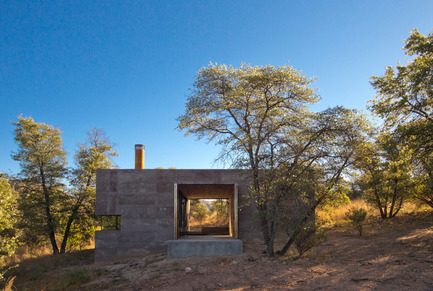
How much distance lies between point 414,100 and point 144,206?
1162 cm

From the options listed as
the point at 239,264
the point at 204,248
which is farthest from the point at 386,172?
the point at 204,248

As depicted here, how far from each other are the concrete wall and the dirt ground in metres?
0.79

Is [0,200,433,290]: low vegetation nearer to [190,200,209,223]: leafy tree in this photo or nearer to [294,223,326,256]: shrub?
[294,223,326,256]: shrub

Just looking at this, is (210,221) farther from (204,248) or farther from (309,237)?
(309,237)

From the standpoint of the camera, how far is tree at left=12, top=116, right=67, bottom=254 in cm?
1816

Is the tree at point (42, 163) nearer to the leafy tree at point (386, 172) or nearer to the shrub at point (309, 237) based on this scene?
the shrub at point (309, 237)

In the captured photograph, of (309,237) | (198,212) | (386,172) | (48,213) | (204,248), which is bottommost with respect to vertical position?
(204,248)

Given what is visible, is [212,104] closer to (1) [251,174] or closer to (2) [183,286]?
(1) [251,174]

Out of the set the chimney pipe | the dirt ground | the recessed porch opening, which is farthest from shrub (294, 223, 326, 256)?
the chimney pipe

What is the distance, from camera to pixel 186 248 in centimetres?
1196

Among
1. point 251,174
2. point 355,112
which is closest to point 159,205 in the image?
point 251,174

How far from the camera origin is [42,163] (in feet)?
60.6

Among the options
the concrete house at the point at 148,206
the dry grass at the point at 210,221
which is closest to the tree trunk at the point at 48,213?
the concrete house at the point at 148,206

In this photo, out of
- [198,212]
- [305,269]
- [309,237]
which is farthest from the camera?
[198,212]
